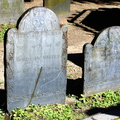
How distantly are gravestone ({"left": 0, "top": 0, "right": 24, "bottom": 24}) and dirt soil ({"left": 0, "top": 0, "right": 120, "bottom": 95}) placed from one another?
5.44 ft

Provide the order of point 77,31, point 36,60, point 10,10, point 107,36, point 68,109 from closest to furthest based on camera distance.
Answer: point 36,60
point 68,109
point 107,36
point 77,31
point 10,10

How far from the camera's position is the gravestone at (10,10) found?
37.4 ft

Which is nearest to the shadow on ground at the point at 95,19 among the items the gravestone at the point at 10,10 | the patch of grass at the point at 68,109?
the gravestone at the point at 10,10

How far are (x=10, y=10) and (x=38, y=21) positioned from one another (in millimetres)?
6221

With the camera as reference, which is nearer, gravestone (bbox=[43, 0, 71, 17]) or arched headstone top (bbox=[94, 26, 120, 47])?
arched headstone top (bbox=[94, 26, 120, 47])

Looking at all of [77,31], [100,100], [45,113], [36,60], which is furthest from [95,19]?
[45,113]

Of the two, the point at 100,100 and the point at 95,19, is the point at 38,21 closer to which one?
the point at 100,100

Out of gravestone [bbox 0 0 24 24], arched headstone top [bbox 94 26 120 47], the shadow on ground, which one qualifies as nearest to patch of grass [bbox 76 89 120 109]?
arched headstone top [bbox 94 26 120 47]

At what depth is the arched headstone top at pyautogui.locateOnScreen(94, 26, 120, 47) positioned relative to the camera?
6.14m

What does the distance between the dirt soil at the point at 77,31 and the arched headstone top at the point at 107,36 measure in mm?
1331

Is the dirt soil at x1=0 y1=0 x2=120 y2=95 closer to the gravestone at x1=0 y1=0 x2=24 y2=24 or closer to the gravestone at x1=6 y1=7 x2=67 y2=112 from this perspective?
the gravestone at x1=6 y1=7 x2=67 y2=112

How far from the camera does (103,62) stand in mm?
6355

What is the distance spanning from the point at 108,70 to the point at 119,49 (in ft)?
1.42

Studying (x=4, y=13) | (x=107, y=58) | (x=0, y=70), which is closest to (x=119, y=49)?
(x=107, y=58)
